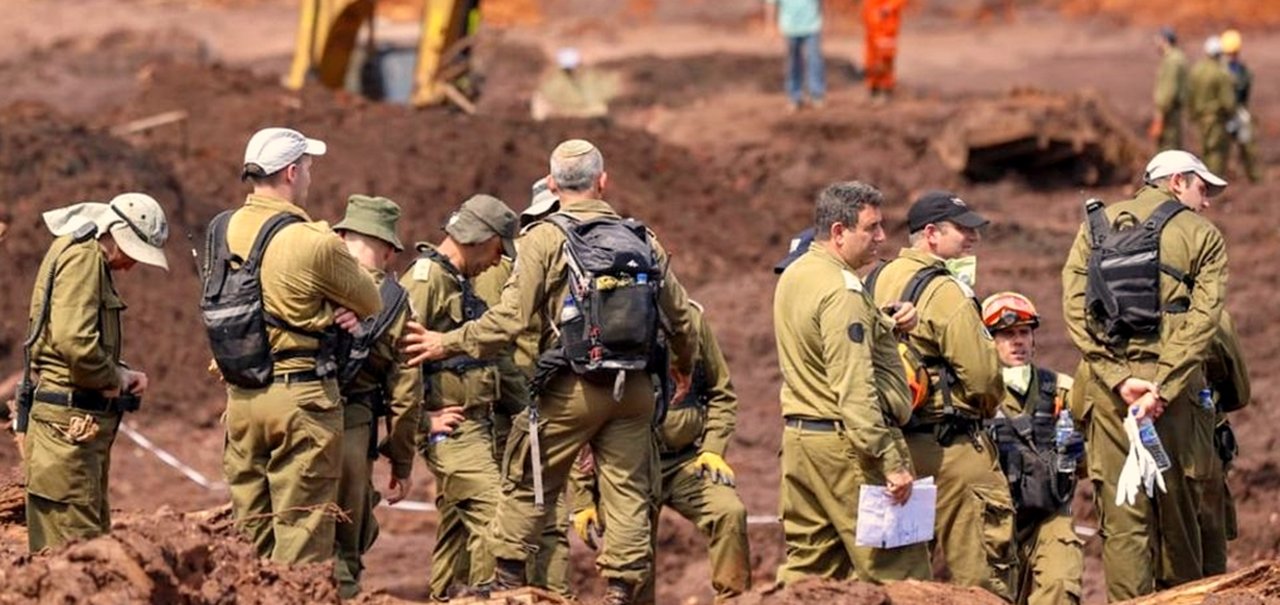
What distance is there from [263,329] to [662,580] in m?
6.08

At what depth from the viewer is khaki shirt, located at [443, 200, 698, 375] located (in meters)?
10.2

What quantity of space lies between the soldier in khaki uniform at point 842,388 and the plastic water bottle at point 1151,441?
1.43 meters

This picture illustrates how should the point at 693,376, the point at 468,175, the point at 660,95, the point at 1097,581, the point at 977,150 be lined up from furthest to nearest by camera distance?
the point at 660,95 < the point at 977,150 < the point at 468,175 < the point at 1097,581 < the point at 693,376

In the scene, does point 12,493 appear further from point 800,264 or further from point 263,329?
point 800,264

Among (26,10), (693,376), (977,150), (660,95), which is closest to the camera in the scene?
(693,376)

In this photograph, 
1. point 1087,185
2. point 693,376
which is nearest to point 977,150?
point 1087,185

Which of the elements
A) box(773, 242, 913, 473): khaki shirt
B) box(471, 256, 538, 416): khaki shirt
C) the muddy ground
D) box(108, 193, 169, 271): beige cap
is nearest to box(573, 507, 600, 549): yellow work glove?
box(471, 256, 538, 416): khaki shirt

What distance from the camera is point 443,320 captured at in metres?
11.5

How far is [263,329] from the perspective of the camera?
1005 cm

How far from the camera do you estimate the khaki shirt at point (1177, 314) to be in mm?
11039

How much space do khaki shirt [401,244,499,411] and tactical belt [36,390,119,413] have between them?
1.51 m

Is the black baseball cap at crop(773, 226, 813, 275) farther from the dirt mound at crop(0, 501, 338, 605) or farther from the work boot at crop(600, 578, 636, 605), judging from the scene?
the dirt mound at crop(0, 501, 338, 605)

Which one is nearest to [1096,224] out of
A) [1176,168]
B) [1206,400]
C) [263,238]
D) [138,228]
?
[1176,168]

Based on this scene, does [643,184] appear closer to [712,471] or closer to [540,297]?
[712,471]
